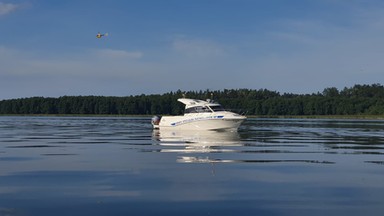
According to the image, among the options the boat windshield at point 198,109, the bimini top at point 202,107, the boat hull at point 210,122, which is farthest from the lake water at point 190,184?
the boat windshield at point 198,109

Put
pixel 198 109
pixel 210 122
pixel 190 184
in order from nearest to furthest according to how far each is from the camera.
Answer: pixel 190 184, pixel 210 122, pixel 198 109

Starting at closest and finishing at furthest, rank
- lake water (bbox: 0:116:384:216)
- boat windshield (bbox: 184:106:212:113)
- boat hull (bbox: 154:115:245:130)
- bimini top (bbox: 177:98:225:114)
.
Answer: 1. lake water (bbox: 0:116:384:216)
2. boat hull (bbox: 154:115:245:130)
3. bimini top (bbox: 177:98:225:114)
4. boat windshield (bbox: 184:106:212:113)

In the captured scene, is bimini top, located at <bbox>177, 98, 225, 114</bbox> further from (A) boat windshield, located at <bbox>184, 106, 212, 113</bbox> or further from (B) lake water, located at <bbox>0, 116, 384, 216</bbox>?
(B) lake water, located at <bbox>0, 116, 384, 216</bbox>

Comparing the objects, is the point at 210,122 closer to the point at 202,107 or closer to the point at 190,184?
the point at 202,107

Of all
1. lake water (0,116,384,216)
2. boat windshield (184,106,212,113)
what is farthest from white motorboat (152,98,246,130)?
lake water (0,116,384,216)

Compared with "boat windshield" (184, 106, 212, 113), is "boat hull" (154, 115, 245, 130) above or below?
below

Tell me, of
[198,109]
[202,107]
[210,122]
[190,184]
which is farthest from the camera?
[198,109]

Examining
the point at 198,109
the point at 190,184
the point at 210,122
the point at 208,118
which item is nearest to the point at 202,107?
the point at 198,109

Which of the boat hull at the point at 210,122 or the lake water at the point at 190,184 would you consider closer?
the lake water at the point at 190,184

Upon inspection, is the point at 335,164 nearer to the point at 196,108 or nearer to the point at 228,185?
the point at 228,185

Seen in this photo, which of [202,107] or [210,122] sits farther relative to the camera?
[202,107]

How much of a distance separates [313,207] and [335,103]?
185943 mm

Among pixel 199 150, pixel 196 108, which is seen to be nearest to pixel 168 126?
pixel 196 108

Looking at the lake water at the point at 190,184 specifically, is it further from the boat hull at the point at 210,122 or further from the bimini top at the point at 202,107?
the bimini top at the point at 202,107
